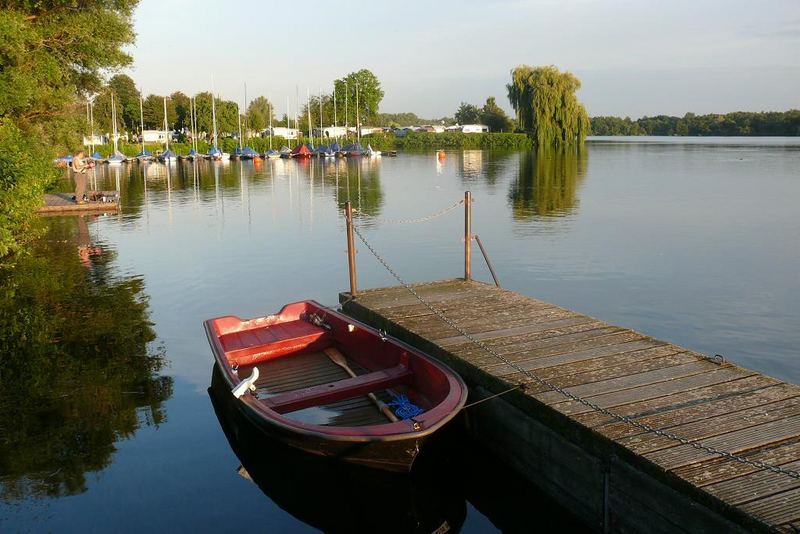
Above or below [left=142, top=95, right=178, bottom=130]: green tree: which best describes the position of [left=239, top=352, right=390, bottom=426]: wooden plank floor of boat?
below

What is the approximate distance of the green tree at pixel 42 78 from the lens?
15875 millimetres

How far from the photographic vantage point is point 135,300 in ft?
47.4

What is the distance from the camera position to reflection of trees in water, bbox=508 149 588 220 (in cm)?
2928

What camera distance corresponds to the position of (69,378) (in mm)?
9844

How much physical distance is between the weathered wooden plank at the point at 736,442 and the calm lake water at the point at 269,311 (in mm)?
1445

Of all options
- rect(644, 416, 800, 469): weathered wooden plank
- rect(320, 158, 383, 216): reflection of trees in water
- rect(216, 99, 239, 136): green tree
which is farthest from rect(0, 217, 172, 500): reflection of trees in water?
rect(216, 99, 239, 136): green tree

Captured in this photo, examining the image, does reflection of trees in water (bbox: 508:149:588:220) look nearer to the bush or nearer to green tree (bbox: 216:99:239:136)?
the bush

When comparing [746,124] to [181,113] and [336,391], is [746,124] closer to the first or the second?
[181,113]

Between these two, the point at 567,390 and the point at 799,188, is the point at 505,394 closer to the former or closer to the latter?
the point at 567,390

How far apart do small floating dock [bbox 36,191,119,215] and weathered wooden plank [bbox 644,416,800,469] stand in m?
26.9

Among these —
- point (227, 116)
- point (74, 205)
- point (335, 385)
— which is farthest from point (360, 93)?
point (335, 385)

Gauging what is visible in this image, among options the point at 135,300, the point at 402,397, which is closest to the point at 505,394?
the point at 402,397

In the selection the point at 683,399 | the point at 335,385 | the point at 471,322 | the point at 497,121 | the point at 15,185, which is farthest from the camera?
the point at 497,121

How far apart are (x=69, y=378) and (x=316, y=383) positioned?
380 centimetres
